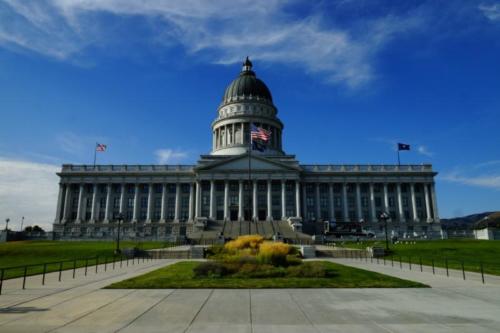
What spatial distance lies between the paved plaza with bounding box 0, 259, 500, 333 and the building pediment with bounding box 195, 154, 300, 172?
6702cm

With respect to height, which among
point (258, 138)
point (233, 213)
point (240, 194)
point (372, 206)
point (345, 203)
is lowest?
point (233, 213)

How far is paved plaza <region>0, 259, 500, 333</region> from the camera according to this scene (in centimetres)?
909

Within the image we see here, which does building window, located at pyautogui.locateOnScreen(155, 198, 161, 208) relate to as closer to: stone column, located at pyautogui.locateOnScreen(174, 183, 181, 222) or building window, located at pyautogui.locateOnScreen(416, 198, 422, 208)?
stone column, located at pyautogui.locateOnScreen(174, 183, 181, 222)

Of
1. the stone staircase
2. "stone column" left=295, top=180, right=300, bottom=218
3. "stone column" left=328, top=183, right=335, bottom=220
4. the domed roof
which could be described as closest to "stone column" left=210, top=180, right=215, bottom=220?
the stone staircase

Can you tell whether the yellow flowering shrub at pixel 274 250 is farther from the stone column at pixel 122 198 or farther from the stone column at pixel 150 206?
the stone column at pixel 122 198

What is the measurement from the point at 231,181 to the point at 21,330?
75.0 metres

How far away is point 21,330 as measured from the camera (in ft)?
28.5

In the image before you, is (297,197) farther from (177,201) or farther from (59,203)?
(59,203)

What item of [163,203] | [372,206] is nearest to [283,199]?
[372,206]

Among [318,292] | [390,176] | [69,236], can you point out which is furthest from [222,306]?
[390,176]

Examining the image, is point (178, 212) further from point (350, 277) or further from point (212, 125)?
point (350, 277)

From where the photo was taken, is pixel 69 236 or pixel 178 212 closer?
pixel 69 236

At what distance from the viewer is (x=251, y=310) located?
1105 cm

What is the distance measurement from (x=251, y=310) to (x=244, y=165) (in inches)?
2830
